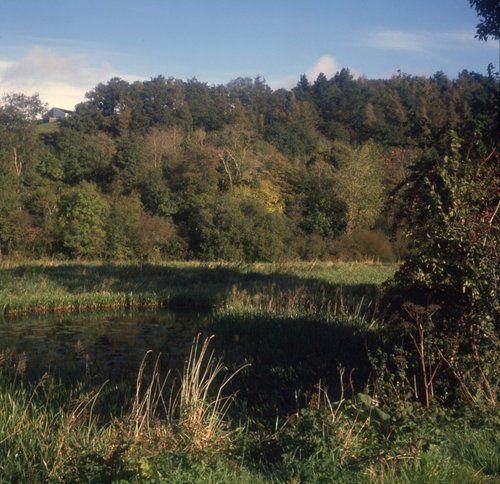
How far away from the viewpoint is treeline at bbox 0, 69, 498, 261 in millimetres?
44469

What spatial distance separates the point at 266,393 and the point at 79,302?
13051 millimetres

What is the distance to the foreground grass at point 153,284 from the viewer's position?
22.3m

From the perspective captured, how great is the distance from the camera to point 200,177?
50.9m

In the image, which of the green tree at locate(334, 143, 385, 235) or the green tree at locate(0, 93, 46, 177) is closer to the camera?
the green tree at locate(334, 143, 385, 235)

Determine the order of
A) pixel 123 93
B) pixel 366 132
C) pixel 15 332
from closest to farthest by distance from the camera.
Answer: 1. pixel 15 332
2. pixel 366 132
3. pixel 123 93

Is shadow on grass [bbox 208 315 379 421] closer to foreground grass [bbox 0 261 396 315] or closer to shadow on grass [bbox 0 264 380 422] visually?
shadow on grass [bbox 0 264 380 422]

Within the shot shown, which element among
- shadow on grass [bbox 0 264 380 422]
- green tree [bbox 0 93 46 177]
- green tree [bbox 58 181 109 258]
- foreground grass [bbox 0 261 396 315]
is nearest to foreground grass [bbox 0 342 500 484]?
shadow on grass [bbox 0 264 380 422]

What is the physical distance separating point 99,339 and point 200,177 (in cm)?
3405

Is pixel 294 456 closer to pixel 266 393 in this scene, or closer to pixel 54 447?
pixel 54 447

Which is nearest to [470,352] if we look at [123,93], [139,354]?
[139,354]

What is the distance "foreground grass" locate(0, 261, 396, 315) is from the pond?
80 centimetres

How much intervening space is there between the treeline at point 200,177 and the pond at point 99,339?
63.3 ft

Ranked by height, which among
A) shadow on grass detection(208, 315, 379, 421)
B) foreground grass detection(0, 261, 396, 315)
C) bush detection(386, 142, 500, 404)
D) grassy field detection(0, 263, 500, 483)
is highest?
bush detection(386, 142, 500, 404)

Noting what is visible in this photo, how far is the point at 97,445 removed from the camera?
642 cm
